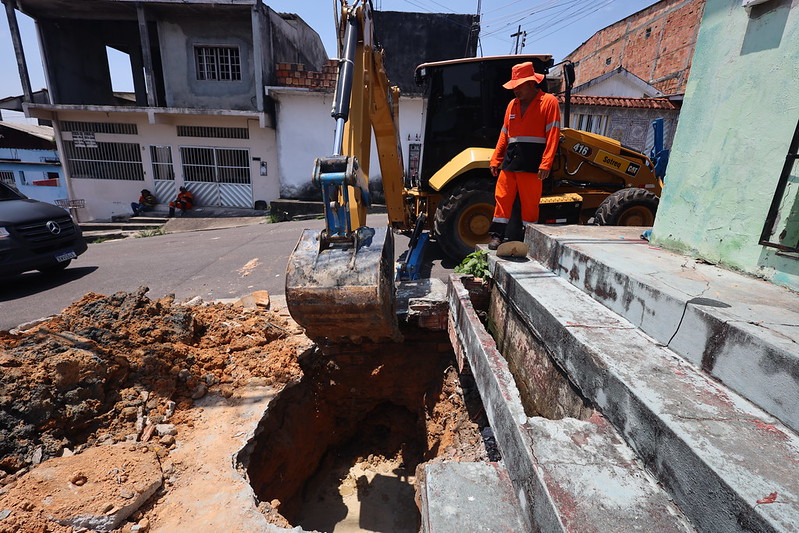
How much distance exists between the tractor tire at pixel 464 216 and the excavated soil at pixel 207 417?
1692 mm

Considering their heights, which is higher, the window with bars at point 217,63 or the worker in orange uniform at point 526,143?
the window with bars at point 217,63

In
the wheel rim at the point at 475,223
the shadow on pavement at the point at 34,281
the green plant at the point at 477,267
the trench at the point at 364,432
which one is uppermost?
the wheel rim at the point at 475,223

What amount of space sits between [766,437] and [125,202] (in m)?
17.0

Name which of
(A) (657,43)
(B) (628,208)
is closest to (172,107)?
(B) (628,208)

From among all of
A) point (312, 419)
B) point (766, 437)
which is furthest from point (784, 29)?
point (312, 419)

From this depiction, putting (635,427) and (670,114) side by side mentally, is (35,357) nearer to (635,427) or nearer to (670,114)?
(635,427)

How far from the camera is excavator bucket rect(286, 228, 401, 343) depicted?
92.1 inches

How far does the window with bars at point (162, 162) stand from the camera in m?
13.3

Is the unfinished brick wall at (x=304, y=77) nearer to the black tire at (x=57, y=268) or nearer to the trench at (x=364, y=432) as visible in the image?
the black tire at (x=57, y=268)

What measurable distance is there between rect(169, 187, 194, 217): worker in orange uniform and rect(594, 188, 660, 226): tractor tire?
12885 mm

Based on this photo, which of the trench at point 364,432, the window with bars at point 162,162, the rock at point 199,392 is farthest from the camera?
the window with bars at point 162,162

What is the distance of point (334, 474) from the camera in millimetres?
4133

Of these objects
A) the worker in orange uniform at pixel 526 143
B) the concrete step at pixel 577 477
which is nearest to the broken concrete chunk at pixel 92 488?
the concrete step at pixel 577 477

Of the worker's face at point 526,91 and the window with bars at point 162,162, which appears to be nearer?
the worker's face at point 526,91
